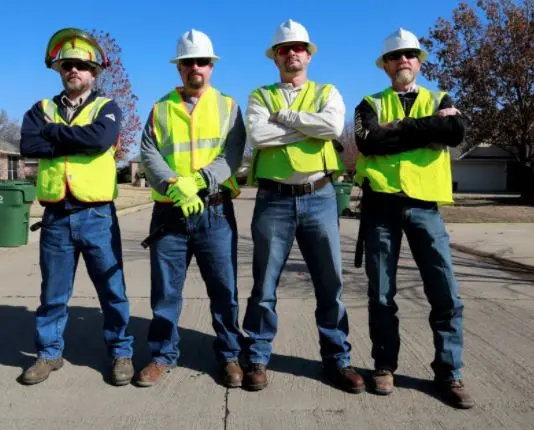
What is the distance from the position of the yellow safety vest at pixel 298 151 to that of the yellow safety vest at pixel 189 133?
282mm

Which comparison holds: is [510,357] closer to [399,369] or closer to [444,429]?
[399,369]

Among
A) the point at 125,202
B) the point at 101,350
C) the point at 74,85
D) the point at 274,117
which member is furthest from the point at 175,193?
the point at 125,202

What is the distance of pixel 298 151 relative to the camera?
11.4 ft

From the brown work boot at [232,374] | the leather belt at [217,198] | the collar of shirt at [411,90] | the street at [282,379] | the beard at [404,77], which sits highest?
the beard at [404,77]

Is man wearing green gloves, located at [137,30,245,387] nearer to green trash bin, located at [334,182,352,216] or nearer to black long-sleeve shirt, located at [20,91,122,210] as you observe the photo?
black long-sleeve shirt, located at [20,91,122,210]

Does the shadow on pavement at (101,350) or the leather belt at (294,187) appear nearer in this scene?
the leather belt at (294,187)

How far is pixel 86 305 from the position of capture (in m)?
5.59

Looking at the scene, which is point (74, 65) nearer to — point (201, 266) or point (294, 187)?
point (201, 266)

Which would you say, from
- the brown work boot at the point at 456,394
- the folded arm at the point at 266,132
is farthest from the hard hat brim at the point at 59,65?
the brown work boot at the point at 456,394

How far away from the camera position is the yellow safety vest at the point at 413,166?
3400 millimetres

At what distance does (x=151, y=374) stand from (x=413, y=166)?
2.19 meters

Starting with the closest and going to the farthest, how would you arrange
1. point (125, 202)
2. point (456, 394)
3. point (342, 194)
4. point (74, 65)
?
point (456, 394)
point (74, 65)
point (342, 194)
point (125, 202)

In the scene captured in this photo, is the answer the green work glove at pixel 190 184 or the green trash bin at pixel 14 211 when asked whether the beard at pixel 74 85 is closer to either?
the green work glove at pixel 190 184

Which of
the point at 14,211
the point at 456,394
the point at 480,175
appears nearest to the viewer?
the point at 456,394
